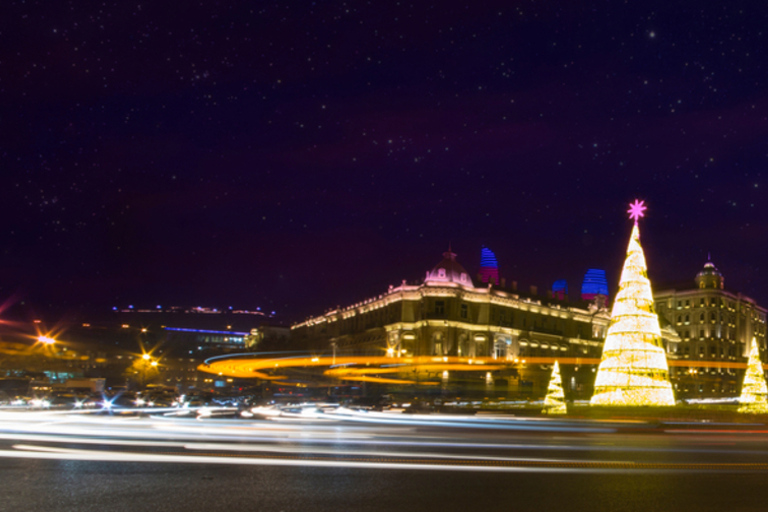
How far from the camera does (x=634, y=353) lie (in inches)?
1337

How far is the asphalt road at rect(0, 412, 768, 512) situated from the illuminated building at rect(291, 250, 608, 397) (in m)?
67.4

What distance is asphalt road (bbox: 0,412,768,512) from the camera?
898 cm

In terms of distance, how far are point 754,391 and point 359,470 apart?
40.6 meters

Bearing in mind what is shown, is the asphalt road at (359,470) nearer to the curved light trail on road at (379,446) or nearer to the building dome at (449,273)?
the curved light trail on road at (379,446)

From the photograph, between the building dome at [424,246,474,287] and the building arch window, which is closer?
the building dome at [424,246,474,287]

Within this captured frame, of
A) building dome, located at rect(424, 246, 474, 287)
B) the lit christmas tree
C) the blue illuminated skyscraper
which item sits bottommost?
the lit christmas tree

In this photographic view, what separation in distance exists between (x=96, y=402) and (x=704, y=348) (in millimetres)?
120485

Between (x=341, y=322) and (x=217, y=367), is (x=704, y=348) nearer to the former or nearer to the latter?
(x=341, y=322)

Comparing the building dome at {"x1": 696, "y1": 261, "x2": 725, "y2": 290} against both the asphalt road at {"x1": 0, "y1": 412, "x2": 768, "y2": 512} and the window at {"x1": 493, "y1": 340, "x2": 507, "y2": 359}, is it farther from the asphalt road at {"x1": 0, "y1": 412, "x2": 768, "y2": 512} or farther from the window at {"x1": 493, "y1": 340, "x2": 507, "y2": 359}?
the asphalt road at {"x1": 0, "y1": 412, "x2": 768, "y2": 512}

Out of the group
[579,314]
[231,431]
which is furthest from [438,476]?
[579,314]

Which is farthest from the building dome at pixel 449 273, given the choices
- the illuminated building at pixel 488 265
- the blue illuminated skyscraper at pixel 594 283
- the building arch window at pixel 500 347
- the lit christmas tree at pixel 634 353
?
the blue illuminated skyscraper at pixel 594 283

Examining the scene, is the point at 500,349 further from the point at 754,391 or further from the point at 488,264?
the point at 754,391

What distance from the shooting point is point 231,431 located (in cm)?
1892

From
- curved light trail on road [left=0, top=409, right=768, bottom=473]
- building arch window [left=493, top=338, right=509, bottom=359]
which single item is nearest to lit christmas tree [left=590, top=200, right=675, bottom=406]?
curved light trail on road [left=0, top=409, right=768, bottom=473]
